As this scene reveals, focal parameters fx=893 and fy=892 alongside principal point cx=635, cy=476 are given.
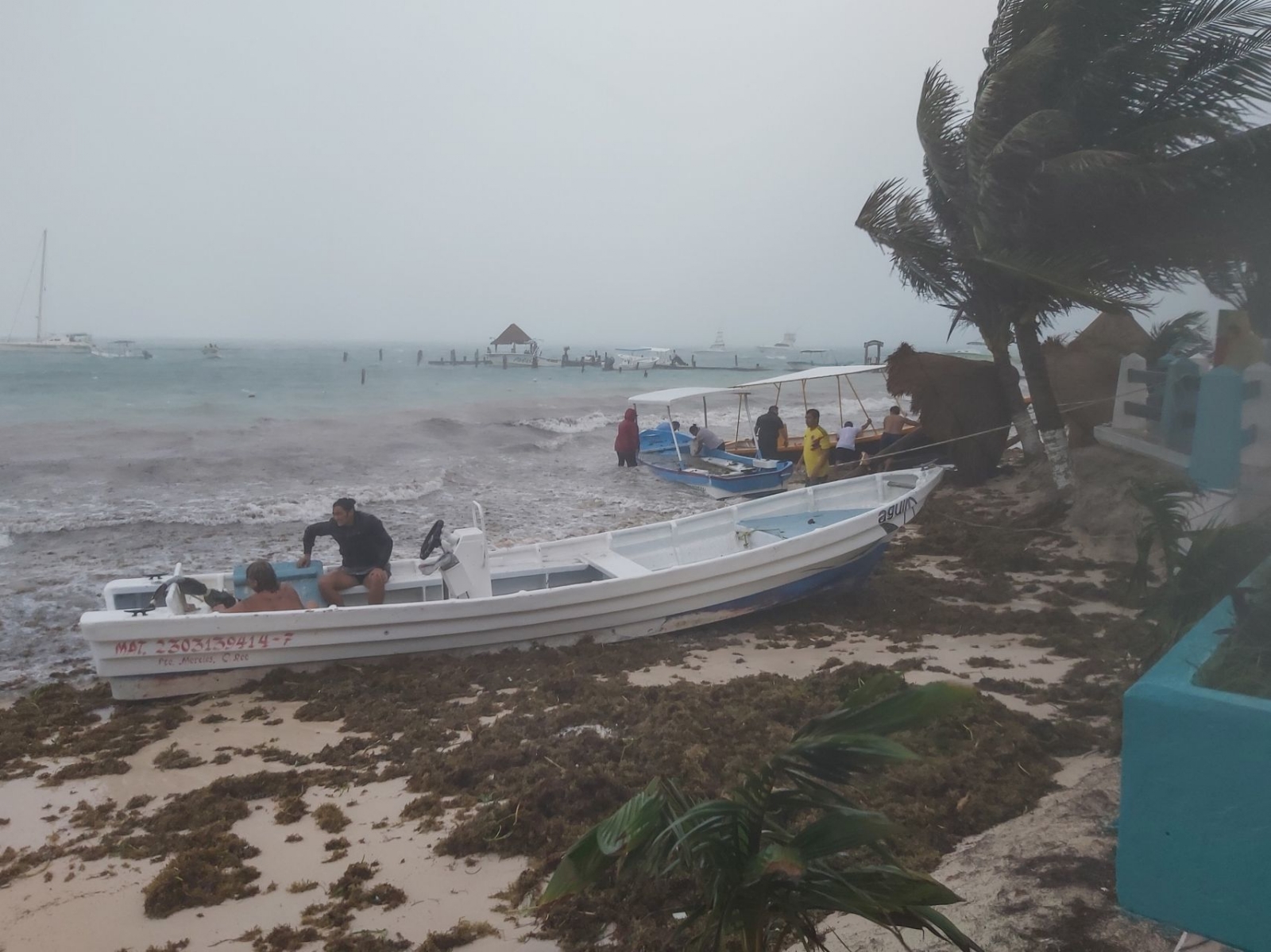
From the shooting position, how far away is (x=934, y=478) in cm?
1035

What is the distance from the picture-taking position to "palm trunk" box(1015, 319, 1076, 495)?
12.5 m

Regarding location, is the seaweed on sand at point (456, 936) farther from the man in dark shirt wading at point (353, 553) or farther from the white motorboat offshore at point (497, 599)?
the man in dark shirt wading at point (353, 553)

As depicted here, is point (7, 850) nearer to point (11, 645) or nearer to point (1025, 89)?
point (11, 645)

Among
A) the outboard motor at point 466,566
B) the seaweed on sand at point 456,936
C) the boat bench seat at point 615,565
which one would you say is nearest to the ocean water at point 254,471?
the outboard motor at point 466,566

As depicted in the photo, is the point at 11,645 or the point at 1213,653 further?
the point at 11,645

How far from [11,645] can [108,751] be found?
4.39 metres

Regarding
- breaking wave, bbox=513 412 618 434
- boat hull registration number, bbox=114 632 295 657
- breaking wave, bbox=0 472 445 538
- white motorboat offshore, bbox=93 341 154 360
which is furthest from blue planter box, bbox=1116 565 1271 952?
white motorboat offshore, bbox=93 341 154 360

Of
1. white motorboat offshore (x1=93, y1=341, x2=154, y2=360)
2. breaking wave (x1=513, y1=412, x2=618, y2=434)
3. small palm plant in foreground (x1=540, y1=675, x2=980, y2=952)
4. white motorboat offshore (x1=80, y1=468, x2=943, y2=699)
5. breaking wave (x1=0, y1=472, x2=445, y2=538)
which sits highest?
white motorboat offshore (x1=93, y1=341, x2=154, y2=360)

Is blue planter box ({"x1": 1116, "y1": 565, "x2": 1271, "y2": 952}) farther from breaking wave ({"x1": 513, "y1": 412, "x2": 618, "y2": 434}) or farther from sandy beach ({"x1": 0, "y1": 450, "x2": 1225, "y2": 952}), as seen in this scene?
breaking wave ({"x1": 513, "y1": 412, "x2": 618, "y2": 434})

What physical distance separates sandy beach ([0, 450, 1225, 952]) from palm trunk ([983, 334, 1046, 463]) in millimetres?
5852

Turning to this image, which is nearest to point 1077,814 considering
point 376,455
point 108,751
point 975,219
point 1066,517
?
point 108,751

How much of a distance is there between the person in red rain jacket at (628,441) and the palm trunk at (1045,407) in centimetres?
1083

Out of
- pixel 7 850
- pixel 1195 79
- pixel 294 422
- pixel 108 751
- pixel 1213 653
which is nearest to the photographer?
pixel 1213 653

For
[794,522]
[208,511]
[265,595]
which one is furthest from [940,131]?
[208,511]
